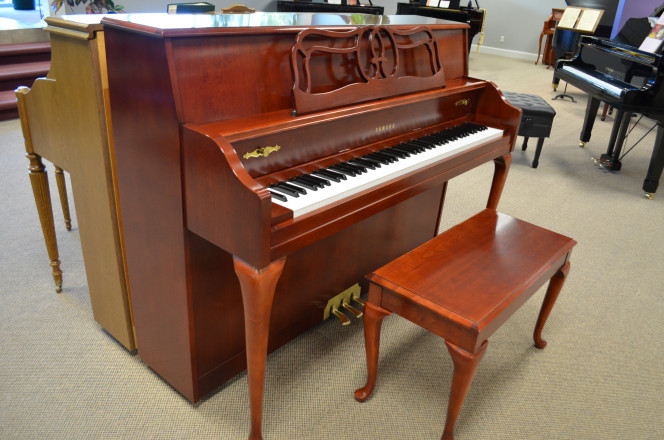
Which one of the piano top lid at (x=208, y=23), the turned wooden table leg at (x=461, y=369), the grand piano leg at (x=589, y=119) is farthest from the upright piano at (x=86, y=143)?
the grand piano leg at (x=589, y=119)

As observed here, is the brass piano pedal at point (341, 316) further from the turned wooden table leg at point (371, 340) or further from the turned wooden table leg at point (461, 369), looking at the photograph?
the turned wooden table leg at point (461, 369)

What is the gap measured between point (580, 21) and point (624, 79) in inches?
127

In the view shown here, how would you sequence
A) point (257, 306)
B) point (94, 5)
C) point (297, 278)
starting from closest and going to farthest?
1. point (257, 306)
2. point (297, 278)
3. point (94, 5)

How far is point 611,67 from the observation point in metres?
3.96

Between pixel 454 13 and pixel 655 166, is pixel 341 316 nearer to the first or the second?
pixel 655 166

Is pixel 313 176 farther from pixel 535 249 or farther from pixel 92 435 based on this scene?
pixel 92 435

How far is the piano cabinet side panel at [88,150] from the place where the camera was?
1.55 m

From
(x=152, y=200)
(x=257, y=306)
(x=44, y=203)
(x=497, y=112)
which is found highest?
(x=497, y=112)

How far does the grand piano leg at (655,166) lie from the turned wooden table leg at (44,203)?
3676mm

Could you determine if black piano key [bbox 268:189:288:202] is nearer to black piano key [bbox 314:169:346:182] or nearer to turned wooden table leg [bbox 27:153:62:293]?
black piano key [bbox 314:169:346:182]

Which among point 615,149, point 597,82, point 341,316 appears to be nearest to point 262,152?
point 341,316

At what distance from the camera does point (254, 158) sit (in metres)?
1.42

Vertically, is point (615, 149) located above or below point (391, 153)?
below

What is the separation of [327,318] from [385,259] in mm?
424
